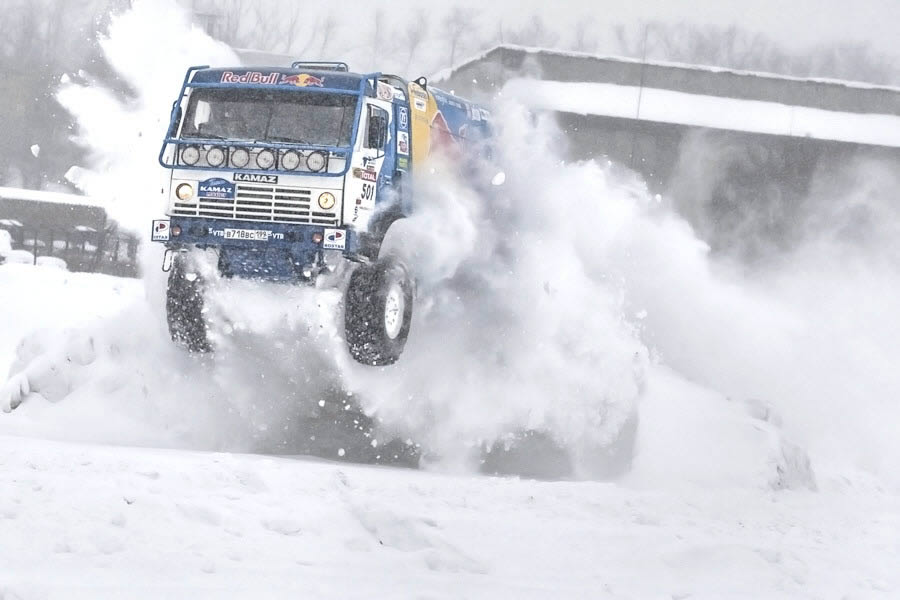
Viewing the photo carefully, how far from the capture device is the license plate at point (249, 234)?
10.8 m

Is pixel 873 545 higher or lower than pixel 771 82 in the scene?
lower

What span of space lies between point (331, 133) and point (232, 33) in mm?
36323

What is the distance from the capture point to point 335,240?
1075 cm

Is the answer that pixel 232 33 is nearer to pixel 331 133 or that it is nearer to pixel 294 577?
pixel 331 133

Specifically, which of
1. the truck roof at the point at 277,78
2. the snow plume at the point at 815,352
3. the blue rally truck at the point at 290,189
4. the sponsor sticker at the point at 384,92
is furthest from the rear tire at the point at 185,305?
the snow plume at the point at 815,352

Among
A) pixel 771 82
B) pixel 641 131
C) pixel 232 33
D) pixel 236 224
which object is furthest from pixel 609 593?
pixel 232 33

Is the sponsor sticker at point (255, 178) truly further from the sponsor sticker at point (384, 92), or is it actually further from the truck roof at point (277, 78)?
the sponsor sticker at point (384, 92)

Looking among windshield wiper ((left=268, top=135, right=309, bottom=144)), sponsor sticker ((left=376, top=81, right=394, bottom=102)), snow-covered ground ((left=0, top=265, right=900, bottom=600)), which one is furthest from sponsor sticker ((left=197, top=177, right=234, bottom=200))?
snow-covered ground ((left=0, top=265, right=900, bottom=600))

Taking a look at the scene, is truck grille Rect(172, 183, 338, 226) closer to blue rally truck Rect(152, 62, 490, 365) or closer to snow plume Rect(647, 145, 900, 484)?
blue rally truck Rect(152, 62, 490, 365)

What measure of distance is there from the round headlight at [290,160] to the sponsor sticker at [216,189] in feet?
1.68

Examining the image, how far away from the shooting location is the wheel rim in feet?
36.5

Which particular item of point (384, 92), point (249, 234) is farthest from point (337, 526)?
point (384, 92)

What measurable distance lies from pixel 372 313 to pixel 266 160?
5.22 feet

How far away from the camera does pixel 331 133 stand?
11.0 meters
